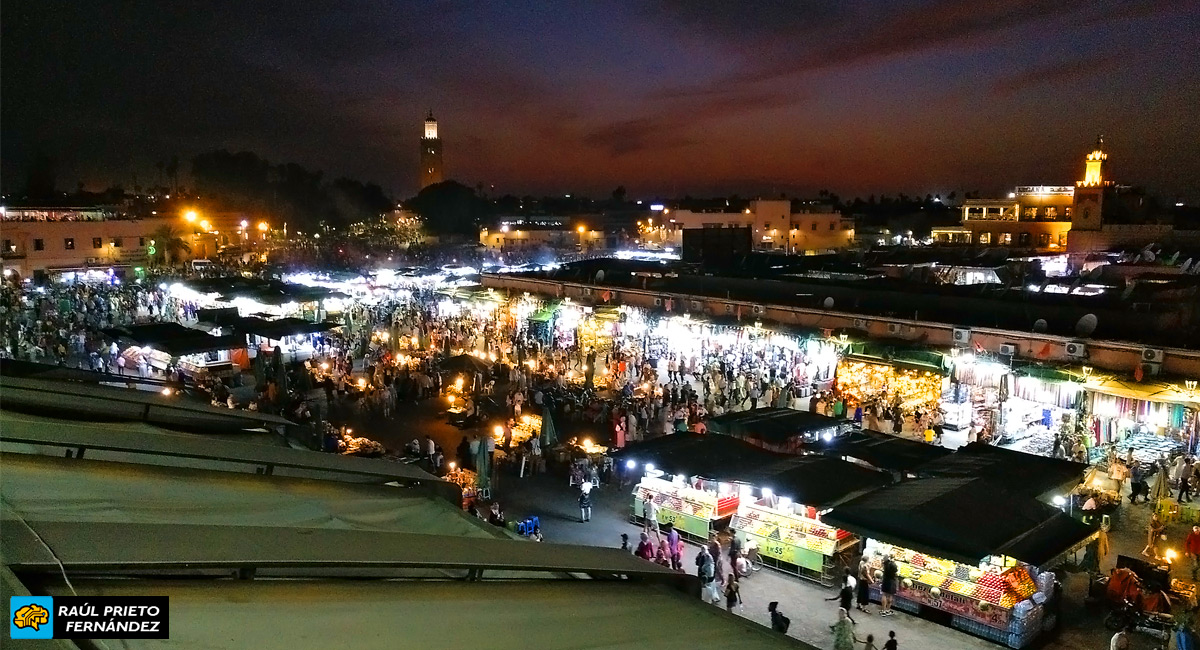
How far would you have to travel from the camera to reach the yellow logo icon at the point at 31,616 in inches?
84.7

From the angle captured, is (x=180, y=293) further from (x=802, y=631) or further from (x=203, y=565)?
(x=203, y=565)

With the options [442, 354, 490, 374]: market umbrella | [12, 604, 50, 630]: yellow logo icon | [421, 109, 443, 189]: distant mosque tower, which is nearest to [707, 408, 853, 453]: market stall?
[442, 354, 490, 374]: market umbrella

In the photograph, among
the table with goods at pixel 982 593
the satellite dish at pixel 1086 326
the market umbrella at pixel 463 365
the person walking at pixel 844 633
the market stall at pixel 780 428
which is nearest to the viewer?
the person walking at pixel 844 633

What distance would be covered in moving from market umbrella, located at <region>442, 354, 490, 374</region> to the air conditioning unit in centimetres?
1146

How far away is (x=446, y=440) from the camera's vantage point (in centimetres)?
1648

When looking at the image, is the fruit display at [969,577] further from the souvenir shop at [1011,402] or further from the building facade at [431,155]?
the building facade at [431,155]

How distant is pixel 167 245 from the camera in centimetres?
5000

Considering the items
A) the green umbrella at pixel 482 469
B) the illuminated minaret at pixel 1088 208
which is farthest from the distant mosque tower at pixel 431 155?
the green umbrella at pixel 482 469

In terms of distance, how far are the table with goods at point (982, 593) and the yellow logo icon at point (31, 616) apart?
→ 8.88 m

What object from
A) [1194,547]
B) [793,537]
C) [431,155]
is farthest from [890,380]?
[431,155]

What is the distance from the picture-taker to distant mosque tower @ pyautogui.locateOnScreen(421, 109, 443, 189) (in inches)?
4968

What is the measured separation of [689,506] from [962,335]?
8926mm

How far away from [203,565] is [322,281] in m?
35.1

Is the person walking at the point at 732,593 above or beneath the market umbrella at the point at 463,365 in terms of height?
beneath
